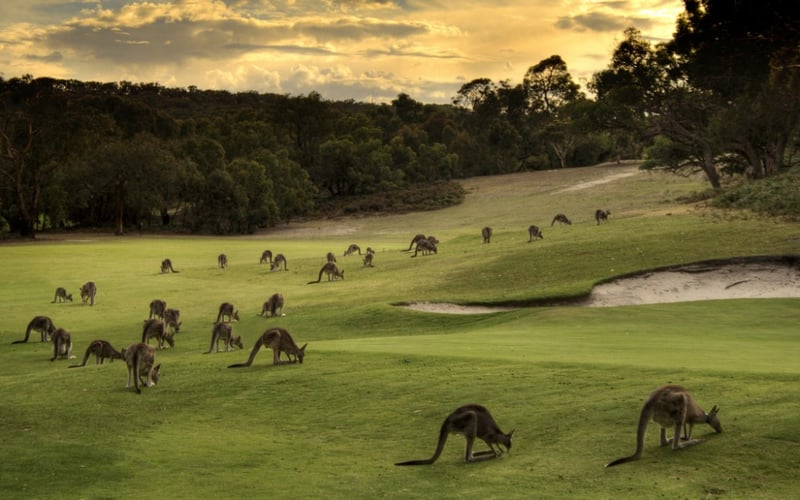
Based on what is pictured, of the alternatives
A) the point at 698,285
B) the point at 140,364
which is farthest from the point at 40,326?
the point at 698,285

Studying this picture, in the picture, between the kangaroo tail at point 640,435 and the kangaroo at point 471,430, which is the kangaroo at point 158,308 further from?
the kangaroo tail at point 640,435

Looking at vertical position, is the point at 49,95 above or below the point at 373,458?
above

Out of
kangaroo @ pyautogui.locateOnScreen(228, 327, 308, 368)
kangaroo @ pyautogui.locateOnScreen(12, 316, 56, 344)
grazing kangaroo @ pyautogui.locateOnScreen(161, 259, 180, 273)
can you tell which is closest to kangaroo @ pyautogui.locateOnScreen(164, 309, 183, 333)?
kangaroo @ pyautogui.locateOnScreen(12, 316, 56, 344)

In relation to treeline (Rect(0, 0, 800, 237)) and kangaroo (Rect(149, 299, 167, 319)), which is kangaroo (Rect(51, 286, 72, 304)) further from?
treeline (Rect(0, 0, 800, 237))

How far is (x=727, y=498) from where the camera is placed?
10.4 m

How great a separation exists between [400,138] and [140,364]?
13049cm

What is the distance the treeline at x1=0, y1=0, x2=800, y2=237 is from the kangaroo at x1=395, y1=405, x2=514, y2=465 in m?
31.0

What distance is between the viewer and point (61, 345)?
2611 centimetres

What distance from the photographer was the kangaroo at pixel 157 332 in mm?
25969

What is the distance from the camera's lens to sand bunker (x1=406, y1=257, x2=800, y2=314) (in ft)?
108

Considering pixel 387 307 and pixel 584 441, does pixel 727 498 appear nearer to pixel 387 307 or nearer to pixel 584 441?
pixel 584 441

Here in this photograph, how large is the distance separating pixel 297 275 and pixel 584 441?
37.2 m

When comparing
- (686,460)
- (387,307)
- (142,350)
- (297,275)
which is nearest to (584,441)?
(686,460)

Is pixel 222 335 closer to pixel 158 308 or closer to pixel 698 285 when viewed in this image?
pixel 158 308
